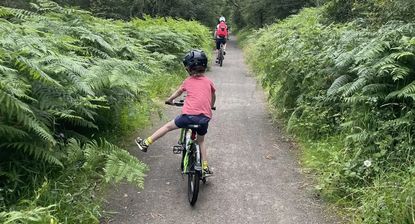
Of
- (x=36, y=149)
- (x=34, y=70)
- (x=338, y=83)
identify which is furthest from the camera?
(x=338, y=83)

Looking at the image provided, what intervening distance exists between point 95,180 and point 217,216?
5.57 ft

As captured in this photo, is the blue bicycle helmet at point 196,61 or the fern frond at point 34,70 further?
the blue bicycle helmet at point 196,61

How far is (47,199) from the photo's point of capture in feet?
14.3

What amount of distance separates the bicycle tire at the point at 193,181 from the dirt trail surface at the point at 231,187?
108 millimetres

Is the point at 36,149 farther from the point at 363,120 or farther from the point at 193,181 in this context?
the point at 363,120

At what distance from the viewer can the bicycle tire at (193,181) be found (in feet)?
16.3

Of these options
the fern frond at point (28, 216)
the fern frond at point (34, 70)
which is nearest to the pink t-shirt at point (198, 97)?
the fern frond at point (34, 70)

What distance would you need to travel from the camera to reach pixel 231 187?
5617mm

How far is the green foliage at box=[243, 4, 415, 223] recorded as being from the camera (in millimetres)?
4476

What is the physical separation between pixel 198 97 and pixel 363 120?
2193 millimetres

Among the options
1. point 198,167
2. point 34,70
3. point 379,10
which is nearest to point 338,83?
point 198,167

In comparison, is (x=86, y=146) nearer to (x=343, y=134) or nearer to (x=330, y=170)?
(x=330, y=170)

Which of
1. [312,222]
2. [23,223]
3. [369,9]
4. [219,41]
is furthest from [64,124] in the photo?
[219,41]

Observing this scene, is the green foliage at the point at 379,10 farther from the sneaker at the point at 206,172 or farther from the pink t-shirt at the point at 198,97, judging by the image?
the sneaker at the point at 206,172
